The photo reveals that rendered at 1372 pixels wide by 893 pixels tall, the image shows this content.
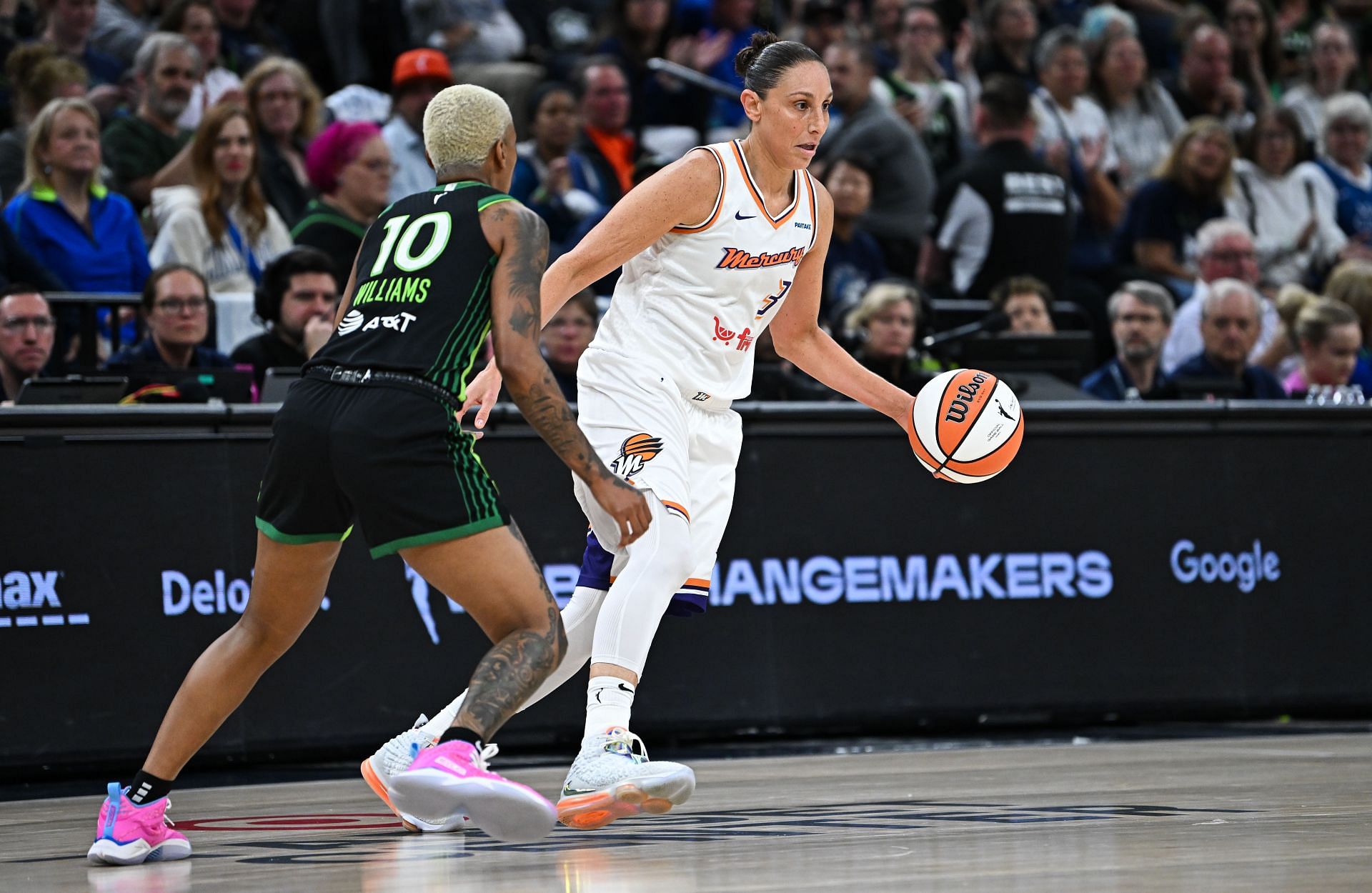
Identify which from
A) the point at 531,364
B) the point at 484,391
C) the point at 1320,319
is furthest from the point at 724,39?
the point at 531,364

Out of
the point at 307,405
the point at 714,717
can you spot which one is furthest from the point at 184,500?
the point at 307,405

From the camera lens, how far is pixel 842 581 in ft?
30.5

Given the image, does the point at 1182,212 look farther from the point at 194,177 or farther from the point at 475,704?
the point at 475,704

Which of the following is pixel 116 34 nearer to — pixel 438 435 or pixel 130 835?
pixel 130 835

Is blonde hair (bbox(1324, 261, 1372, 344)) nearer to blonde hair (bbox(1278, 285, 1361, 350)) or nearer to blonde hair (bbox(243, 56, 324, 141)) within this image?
blonde hair (bbox(1278, 285, 1361, 350))

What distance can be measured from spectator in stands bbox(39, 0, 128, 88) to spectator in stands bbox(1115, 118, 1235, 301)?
735 centimetres

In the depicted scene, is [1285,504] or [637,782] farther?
[1285,504]

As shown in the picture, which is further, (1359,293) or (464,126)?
(1359,293)

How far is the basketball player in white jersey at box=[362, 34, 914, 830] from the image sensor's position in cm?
590

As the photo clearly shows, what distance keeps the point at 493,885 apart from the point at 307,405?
1.42m

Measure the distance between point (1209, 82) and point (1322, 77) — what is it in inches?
53.4

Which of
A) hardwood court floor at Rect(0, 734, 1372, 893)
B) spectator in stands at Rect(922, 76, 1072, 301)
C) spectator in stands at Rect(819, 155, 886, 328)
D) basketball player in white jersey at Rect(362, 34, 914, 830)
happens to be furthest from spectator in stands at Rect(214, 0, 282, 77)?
basketball player in white jersey at Rect(362, 34, 914, 830)

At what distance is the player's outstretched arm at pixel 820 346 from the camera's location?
6555 millimetres

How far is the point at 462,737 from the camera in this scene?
493 centimetres
